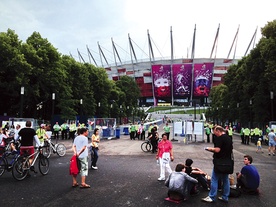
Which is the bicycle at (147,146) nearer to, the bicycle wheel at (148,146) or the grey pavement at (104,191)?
the bicycle wheel at (148,146)

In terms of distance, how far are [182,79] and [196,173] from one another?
354 feet

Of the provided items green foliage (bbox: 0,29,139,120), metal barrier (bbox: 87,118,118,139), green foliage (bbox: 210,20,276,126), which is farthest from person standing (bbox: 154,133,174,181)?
green foliage (bbox: 0,29,139,120)

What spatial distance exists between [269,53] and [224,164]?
2506cm

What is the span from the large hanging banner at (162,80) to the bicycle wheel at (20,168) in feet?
349

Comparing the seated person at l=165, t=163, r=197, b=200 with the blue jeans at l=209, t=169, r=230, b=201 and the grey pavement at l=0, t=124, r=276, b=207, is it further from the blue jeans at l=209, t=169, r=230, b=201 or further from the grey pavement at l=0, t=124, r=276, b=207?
the blue jeans at l=209, t=169, r=230, b=201

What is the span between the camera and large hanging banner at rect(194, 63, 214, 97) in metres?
111

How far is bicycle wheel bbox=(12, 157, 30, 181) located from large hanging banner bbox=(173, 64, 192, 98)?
10561 centimetres

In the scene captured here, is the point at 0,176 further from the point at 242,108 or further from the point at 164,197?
the point at 242,108

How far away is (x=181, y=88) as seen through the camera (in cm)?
11531

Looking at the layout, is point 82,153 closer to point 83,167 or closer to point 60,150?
point 83,167

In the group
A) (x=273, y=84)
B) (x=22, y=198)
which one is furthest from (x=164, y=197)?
(x=273, y=84)

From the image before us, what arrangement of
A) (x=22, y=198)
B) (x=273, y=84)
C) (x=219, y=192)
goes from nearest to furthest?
(x=22, y=198)
(x=219, y=192)
(x=273, y=84)

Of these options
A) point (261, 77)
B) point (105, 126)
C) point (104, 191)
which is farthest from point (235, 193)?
point (261, 77)

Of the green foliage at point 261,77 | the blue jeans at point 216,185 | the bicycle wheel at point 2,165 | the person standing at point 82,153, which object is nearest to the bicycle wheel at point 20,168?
the bicycle wheel at point 2,165
